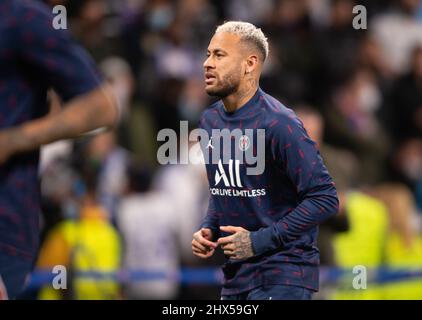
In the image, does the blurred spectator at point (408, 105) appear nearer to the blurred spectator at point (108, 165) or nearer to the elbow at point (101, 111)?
the blurred spectator at point (108, 165)

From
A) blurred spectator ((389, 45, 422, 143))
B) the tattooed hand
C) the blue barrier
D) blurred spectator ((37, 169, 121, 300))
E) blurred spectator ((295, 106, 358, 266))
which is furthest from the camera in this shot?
blurred spectator ((389, 45, 422, 143))

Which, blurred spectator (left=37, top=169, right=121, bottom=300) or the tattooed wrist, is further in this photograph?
blurred spectator (left=37, top=169, right=121, bottom=300)

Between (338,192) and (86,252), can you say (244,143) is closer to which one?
(338,192)

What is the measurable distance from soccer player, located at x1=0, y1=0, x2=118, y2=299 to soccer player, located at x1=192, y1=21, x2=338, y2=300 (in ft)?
1.53

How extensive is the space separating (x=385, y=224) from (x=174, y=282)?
200 cm

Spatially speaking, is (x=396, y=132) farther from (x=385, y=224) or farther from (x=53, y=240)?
(x=53, y=240)

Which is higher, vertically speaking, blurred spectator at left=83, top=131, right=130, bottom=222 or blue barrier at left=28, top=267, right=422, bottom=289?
blurred spectator at left=83, top=131, right=130, bottom=222

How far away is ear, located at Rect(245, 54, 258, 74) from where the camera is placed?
13.5 ft

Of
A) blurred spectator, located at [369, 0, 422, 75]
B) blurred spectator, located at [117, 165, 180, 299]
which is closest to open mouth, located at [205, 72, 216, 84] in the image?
blurred spectator, located at [117, 165, 180, 299]

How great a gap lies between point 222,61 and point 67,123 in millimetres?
639

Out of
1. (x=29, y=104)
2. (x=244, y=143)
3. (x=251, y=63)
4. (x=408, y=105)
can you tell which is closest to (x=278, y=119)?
(x=244, y=143)

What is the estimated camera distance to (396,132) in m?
12.1

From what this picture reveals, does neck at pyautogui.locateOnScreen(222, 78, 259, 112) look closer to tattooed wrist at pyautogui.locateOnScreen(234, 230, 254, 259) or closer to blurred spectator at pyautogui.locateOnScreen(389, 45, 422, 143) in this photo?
tattooed wrist at pyautogui.locateOnScreen(234, 230, 254, 259)

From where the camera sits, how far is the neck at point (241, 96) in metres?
4.25
